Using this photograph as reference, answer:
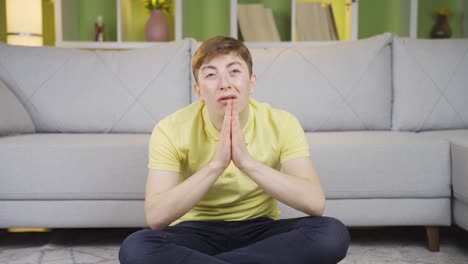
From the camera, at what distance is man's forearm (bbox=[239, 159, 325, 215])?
4.35 feet

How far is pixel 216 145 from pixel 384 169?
0.84m

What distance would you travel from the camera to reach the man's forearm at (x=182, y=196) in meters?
1.31

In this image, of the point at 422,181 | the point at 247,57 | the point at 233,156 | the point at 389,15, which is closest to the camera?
the point at 233,156

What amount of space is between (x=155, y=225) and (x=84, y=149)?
819mm

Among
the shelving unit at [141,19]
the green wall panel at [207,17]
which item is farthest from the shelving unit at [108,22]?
the green wall panel at [207,17]

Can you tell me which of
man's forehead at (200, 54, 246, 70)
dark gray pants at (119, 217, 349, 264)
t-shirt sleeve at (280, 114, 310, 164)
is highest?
man's forehead at (200, 54, 246, 70)

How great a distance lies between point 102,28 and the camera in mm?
3867

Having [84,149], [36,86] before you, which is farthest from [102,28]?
[84,149]

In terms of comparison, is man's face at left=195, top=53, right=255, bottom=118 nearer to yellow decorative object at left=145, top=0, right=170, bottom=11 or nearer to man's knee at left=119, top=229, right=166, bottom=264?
man's knee at left=119, top=229, right=166, bottom=264

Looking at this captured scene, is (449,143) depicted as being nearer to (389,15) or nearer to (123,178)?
(123,178)

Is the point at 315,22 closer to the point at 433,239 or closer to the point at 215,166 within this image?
the point at 433,239

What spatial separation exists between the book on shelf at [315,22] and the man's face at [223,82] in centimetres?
245

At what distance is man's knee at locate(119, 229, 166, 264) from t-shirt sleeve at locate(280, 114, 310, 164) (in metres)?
0.41

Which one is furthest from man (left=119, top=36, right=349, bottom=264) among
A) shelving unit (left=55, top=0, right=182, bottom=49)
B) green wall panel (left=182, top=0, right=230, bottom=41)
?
green wall panel (left=182, top=0, right=230, bottom=41)
